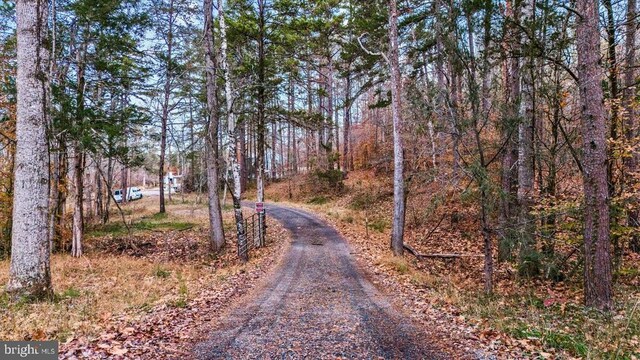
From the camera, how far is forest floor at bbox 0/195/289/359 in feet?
14.4

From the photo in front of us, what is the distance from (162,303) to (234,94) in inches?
300

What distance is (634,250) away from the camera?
380 inches

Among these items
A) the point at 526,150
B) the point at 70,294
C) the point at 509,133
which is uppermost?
the point at 509,133

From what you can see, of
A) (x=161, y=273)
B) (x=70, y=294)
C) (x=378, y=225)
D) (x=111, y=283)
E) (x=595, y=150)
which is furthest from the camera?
(x=378, y=225)

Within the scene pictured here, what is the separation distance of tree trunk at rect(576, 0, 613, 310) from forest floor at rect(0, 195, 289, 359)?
621 cm

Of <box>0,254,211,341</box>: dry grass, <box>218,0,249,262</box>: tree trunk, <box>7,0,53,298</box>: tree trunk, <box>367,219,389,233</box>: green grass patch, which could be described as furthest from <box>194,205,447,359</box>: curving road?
<box>367,219,389,233</box>: green grass patch

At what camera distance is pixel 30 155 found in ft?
18.2

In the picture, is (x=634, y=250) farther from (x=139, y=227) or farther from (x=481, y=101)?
(x=139, y=227)

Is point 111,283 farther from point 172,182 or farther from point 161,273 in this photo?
point 172,182

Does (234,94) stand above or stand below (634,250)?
above

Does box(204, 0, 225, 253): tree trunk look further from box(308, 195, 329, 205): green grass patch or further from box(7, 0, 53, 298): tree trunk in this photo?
box(308, 195, 329, 205): green grass patch

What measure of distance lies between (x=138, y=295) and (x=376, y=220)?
1189 centimetres

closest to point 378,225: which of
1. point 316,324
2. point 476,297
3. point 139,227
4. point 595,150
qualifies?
point 476,297

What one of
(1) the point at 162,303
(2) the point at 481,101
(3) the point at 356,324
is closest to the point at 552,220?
(2) the point at 481,101
